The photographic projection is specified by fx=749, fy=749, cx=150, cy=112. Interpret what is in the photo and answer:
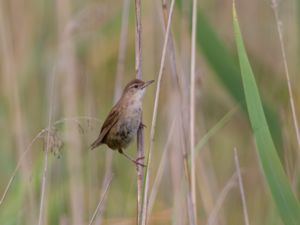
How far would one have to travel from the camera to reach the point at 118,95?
11.5 feet

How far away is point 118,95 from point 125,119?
0.65m

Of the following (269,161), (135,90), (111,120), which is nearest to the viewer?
(269,161)

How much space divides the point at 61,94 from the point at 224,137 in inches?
37.7

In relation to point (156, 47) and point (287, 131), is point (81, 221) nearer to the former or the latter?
point (287, 131)

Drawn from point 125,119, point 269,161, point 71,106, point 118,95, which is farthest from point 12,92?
point 269,161

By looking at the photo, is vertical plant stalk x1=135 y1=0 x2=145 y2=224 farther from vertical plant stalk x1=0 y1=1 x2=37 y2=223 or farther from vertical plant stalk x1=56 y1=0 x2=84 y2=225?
vertical plant stalk x1=0 y1=1 x2=37 y2=223

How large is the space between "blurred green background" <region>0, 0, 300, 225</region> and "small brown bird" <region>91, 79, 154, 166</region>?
7 cm

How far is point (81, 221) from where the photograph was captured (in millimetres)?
3100

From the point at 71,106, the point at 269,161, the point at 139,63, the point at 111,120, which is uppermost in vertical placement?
the point at 71,106

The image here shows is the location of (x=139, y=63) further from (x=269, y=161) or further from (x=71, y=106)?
(x=71, y=106)

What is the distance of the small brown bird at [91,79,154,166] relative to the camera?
9.18 ft

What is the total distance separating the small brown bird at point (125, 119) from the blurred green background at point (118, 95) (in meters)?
0.07

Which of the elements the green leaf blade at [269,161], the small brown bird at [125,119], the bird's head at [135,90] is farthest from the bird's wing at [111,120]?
the green leaf blade at [269,161]

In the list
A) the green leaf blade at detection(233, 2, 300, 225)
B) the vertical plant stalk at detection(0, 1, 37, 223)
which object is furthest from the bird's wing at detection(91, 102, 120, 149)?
the green leaf blade at detection(233, 2, 300, 225)
